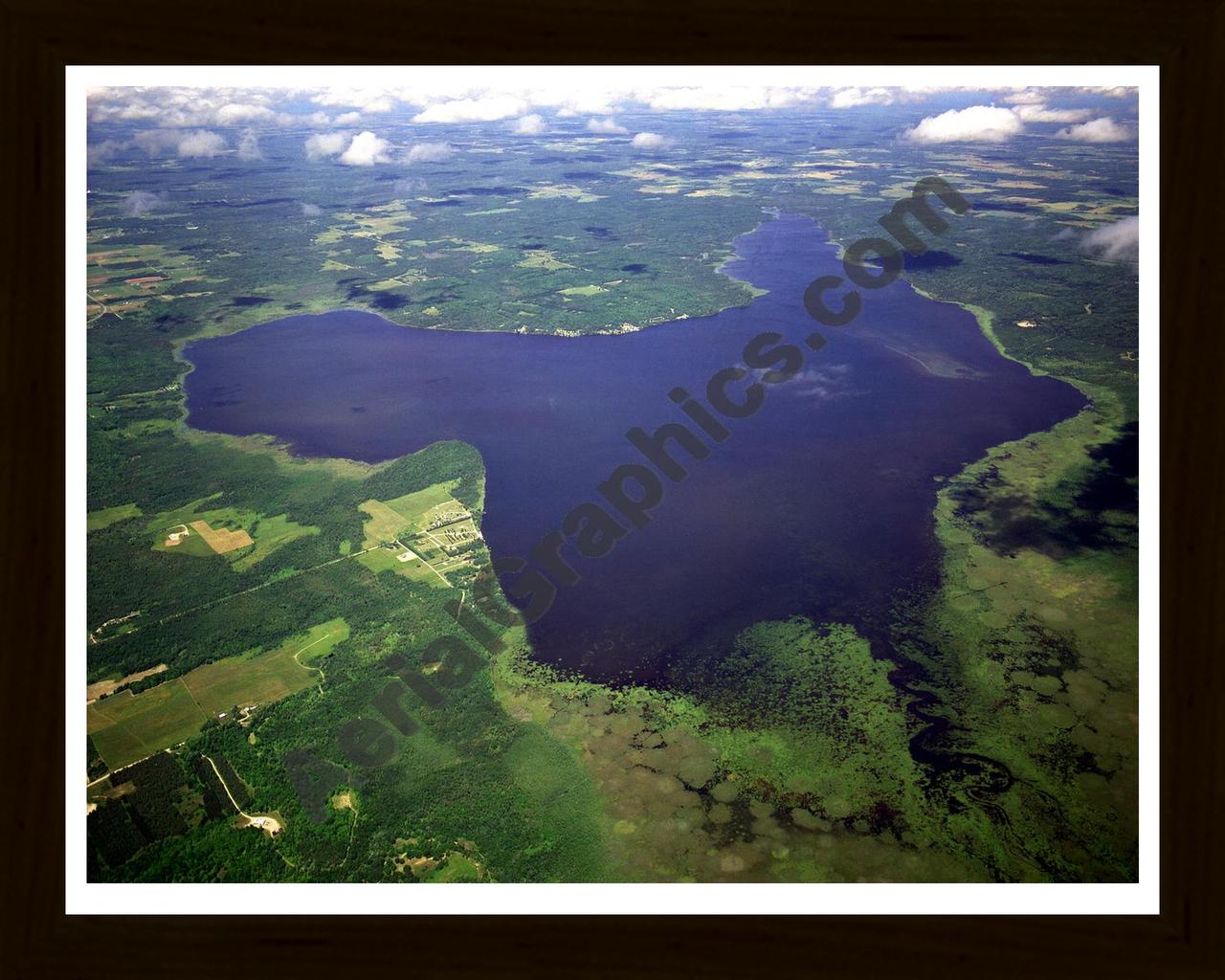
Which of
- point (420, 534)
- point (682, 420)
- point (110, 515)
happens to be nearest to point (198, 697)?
point (420, 534)

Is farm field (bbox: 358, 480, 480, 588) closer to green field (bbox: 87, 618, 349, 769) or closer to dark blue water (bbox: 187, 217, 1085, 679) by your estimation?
dark blue water (bbox: 187, 217, 1085, 679)

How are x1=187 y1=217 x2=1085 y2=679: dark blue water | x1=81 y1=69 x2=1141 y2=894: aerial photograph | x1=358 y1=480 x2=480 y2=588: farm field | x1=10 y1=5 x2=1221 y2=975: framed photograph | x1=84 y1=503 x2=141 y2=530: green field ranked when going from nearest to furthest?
x1=10 y1=5 x2=1221 y2=975: framed photograph
x1=81 y1=69 x2=1141 y2=894: aerial photograph
x1=187 y1=217 x2=1085 y2=679: dark blue water
x1=358 y1=480 x2=480 y2=588: farm field
x1=84 y1=503 x2=141 y2=530: green field

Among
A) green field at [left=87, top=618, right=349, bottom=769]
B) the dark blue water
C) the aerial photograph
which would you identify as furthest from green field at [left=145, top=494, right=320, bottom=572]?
the dark blue water

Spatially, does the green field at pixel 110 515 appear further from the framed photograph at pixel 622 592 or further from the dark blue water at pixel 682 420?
the dark blue water at pixel 682 420

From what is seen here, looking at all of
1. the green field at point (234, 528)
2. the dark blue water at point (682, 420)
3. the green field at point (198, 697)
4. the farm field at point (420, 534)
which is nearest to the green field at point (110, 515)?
the green field at point (234, 528)

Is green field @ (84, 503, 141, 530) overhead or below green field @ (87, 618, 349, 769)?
overhead

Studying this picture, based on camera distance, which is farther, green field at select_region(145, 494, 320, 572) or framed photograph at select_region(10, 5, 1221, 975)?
green field at select_region(145, 494, 320, 572)
